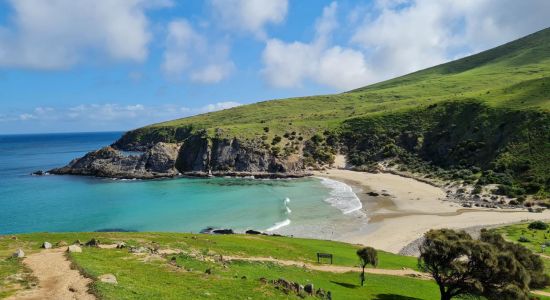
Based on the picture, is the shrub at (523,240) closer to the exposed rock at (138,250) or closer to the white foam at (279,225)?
the white foam at (279,225)

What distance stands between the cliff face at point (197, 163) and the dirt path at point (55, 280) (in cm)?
9782

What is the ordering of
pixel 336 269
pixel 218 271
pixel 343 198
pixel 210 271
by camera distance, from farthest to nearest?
1. pixel 343 198
2. pixel 336 269
3. pixel 218 271
4. pixel 210 271

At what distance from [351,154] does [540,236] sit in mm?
83754

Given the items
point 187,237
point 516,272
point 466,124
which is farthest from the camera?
point 466,124

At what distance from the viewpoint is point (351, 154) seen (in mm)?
135250

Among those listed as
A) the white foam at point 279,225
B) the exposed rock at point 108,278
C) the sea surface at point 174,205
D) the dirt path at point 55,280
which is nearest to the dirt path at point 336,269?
the exposed rock at point 108,278

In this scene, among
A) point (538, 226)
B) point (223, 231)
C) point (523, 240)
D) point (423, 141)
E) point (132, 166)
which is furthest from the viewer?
point (132, 166)

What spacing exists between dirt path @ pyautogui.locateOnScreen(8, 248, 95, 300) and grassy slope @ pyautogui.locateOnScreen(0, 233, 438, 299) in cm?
65

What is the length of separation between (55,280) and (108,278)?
290 cm

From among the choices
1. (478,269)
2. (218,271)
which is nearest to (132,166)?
(218,271)

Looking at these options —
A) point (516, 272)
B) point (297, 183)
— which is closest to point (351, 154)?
point (297, 183)

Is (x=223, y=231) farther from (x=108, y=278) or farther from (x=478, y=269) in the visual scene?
(x=478, y=269)

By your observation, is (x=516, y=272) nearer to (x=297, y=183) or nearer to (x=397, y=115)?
(x=297, y=183)

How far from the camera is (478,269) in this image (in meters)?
26.9
